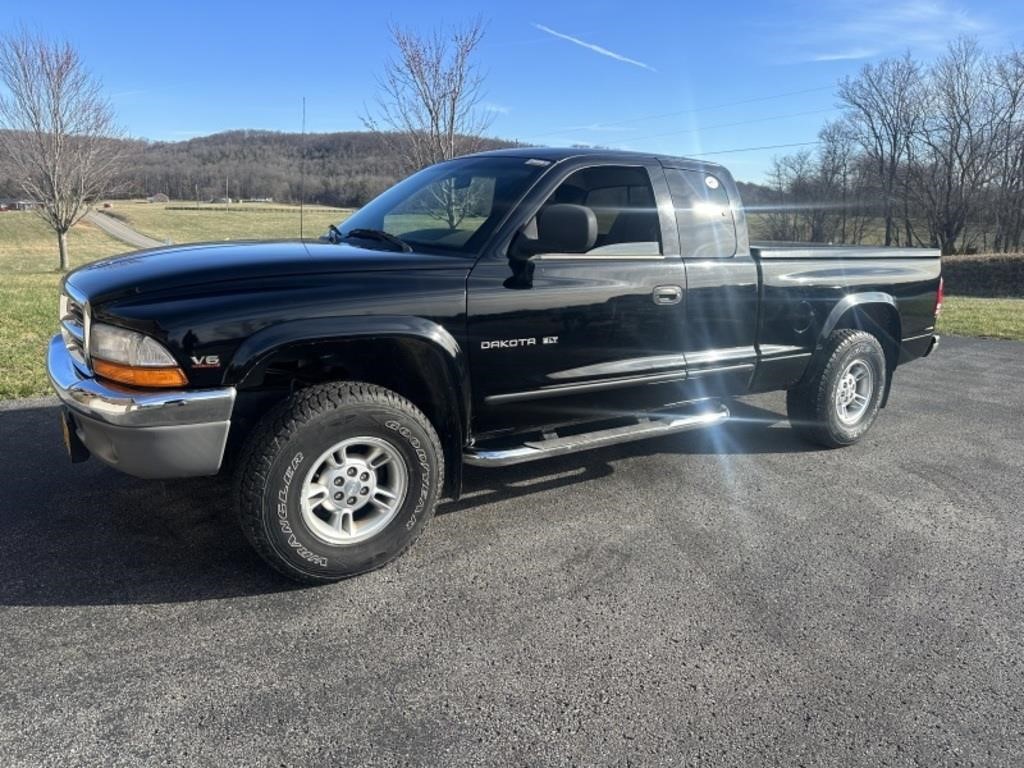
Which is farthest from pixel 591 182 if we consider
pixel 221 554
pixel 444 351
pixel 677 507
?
pixel 221 554

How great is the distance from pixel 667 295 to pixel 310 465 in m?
2.16

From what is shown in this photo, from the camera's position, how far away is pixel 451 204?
4078mm

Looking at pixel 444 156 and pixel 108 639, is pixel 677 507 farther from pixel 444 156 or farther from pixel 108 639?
pixel 444 156

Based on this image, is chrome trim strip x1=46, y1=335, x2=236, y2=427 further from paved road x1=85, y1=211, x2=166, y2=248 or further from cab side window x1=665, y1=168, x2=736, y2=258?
paved road x1=85, y1=211, x2=166, y2=248

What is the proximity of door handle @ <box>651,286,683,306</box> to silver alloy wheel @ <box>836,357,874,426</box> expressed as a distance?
179 centimetres

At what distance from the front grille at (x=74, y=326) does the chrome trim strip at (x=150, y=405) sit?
0.33m

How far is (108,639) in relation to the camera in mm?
2705

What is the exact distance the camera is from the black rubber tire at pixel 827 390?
16.7 feet

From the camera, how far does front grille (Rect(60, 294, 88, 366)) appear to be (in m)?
3.21

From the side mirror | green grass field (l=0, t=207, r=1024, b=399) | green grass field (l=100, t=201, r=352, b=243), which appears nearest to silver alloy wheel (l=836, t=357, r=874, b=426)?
the side mirror

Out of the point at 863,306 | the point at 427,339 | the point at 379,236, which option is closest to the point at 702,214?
the point at 863,306

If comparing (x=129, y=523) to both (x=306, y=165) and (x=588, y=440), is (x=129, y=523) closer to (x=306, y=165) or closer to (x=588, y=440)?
(x=588, y=440)

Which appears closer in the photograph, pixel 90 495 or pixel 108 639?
pixel 108 639

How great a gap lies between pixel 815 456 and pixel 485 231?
299cm
